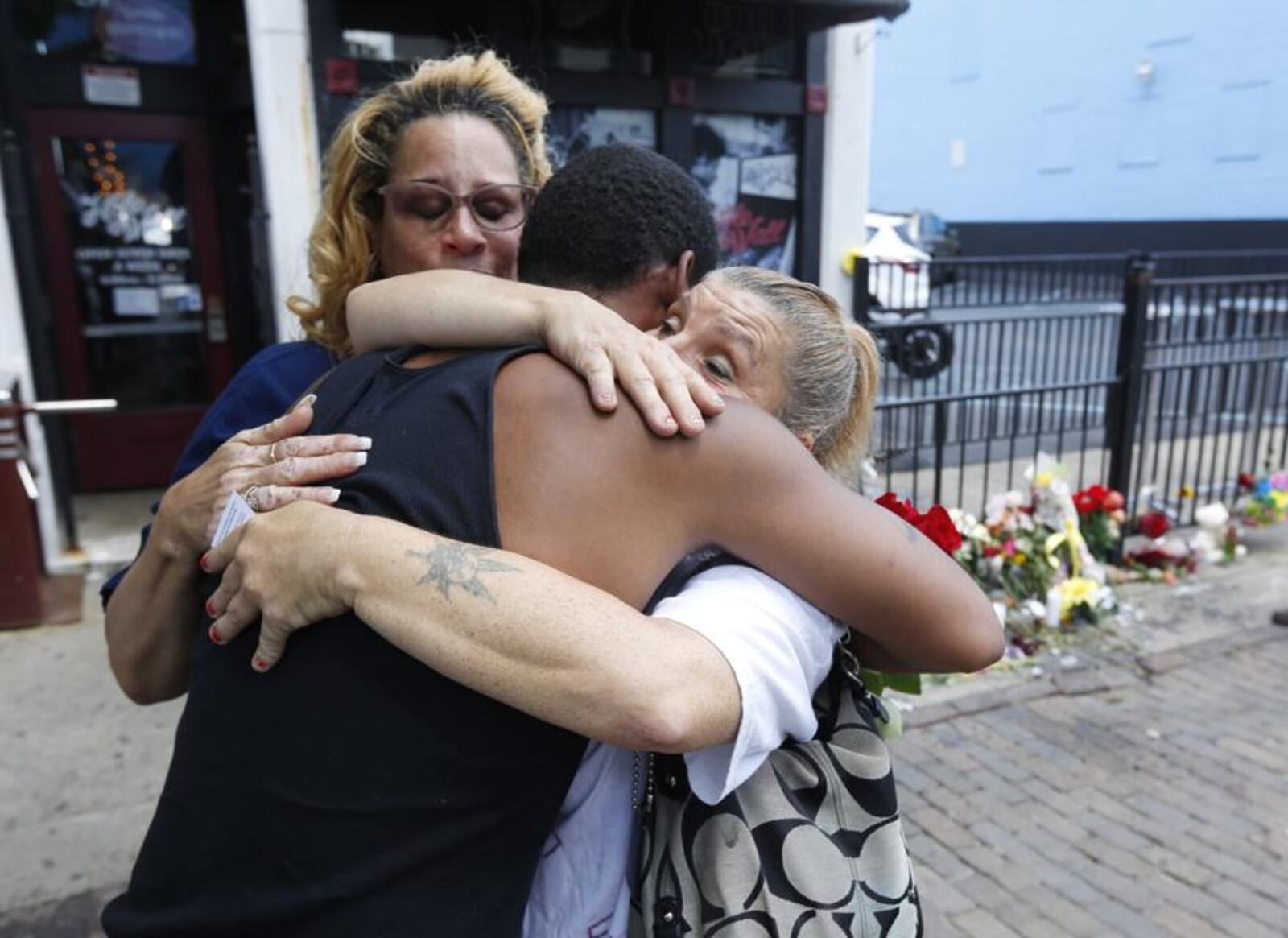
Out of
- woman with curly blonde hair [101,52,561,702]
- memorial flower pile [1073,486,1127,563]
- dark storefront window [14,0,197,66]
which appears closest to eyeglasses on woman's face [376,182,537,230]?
woman with curly blonde hair [101,52,561,702]

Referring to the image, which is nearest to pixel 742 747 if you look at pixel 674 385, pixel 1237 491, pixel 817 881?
pixel 817 881

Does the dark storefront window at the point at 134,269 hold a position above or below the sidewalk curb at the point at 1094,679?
above

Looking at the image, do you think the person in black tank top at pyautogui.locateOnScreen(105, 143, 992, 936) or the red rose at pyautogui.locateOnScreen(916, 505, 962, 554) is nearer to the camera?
the person in black tank top at pyautogui.locateOnScreen(105, 143, 992, 936)

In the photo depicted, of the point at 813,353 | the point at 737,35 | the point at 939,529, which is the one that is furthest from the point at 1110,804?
the point at 737,35

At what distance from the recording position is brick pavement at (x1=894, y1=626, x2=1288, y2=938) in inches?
124

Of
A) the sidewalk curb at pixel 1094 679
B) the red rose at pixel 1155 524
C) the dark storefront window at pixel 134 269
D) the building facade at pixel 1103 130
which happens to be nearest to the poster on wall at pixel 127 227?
the dark storefront window at pixel 134 269

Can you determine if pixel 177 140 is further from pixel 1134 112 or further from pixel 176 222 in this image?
pixel 1134 112

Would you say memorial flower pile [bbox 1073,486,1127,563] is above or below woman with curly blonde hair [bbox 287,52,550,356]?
below

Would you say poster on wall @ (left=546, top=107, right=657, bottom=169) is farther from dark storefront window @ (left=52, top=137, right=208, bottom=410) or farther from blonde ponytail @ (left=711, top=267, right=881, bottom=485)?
blonde ponytail @ (left=711, top=267, right=881, bottom=485)

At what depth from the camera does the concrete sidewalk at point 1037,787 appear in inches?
125

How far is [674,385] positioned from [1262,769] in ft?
12.4

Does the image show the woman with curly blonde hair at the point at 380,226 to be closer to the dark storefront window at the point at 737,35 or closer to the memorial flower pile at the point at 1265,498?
the dark storefront window at the point at 737,35

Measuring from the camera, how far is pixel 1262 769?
12.9ft

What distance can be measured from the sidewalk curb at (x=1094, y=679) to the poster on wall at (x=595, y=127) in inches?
142
